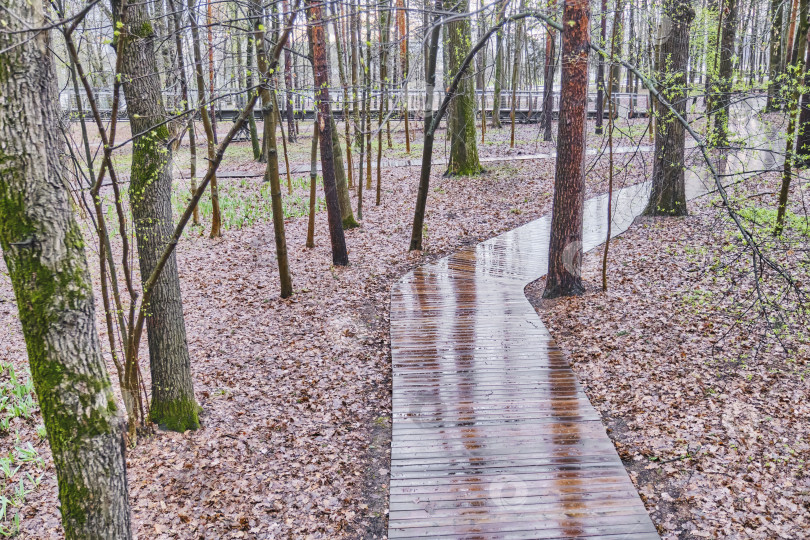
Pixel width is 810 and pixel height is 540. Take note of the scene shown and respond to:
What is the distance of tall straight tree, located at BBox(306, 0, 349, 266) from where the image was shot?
9886mm

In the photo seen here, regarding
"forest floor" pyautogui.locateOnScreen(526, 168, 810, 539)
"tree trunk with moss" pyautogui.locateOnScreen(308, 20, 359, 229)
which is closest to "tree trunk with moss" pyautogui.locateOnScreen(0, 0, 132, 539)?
"forest floor" pyautogui.locateOnScreen(526, 168, 810, 539)

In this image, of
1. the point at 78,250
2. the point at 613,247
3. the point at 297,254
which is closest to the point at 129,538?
the point at 78,250

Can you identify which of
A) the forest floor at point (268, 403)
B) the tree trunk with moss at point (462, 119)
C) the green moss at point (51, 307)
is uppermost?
the tree trunk with moss at point (462, 119)

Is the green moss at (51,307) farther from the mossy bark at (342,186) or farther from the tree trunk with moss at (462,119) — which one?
the tree trunk with moss at (462,119)

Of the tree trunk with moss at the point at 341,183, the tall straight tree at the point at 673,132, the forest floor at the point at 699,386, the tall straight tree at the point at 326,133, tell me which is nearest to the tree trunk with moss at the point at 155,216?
the tall straight tree at the point at 326,133

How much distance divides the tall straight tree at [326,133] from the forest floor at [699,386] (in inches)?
165

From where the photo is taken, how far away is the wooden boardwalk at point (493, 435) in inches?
179

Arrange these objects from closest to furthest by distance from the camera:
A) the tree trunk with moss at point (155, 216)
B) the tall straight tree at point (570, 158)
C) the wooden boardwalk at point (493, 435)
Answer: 1. the wooden boardwalk at point (493, 435)
2. the tree trunk with moss at point (155, 216)
3. the tall straight tree at point (570, 158)

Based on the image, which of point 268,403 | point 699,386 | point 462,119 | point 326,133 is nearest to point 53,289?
point 268,403

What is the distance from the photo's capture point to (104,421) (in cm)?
318

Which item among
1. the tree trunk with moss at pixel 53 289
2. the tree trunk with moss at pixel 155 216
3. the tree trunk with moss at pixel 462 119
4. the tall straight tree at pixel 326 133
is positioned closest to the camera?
the tree trunk with moss at pixel 53 289

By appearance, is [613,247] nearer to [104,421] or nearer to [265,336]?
[265,336]

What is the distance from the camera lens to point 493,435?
566 cm

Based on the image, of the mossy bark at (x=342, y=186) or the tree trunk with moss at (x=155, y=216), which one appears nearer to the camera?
the tree trunk with moss at (x=155, y=216)
